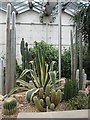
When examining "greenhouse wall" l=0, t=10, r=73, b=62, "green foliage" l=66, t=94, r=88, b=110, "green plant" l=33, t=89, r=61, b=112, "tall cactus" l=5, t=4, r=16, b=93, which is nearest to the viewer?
"green foliage" l=66, t=94, r=88, b=110

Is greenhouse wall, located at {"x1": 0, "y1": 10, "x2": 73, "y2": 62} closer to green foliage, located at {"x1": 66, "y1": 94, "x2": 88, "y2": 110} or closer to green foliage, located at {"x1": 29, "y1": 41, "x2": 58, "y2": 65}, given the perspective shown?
green foliage, located at {"x1": 29, "y1": 41, "x2": 58, "y2": 65}

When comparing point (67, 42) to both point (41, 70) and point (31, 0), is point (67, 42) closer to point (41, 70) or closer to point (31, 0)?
point (31, 0)

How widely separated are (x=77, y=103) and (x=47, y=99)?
44cm

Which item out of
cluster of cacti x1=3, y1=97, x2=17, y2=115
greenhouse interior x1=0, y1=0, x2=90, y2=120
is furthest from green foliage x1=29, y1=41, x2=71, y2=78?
cluster of cacti x1=3, y1=97, x2=17, y2=115

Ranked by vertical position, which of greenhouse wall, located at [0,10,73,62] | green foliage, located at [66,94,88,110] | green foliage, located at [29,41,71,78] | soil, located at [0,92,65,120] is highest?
greenhouse wall, located at [0,10,73,62]

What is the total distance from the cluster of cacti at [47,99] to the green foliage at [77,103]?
0.19 m

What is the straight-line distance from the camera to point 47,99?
11.7 ft

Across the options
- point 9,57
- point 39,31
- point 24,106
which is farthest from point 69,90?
point 39,31

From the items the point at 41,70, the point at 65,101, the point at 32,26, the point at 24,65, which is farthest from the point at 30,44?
the point at 65,101

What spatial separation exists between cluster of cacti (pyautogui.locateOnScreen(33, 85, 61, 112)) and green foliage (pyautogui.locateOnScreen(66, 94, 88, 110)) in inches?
7.6

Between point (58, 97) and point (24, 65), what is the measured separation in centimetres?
199

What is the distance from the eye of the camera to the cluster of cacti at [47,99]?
3.54 m

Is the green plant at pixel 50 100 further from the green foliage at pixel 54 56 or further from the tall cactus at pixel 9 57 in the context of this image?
the green foliage at pixel 54 56

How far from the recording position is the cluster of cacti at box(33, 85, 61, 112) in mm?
3541
